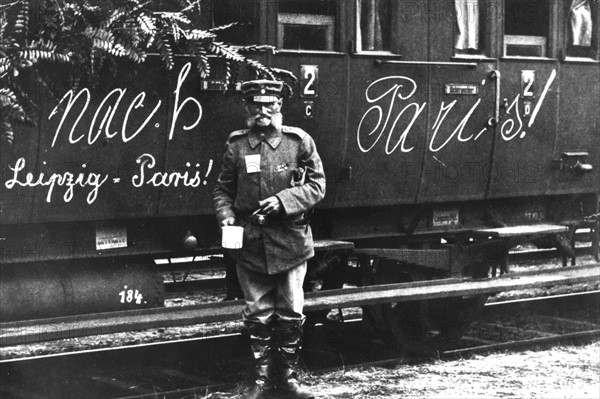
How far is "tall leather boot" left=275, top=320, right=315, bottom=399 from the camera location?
21.0ft

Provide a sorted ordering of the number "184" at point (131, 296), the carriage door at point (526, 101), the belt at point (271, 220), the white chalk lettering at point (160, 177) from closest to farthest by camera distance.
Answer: the belt at point (271, 220) < the white chalk lettering at point (160, 177) < the number "184" at point (131, 296) < the carriage door at point (526, 101)

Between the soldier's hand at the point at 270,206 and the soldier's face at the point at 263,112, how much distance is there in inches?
18.5

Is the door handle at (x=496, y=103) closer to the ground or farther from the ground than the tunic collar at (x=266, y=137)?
farther from the ground

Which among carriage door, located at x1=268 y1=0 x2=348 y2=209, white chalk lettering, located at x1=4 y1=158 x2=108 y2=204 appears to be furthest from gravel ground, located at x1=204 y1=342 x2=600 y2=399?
white chalk lettering, located at x1=4 y1=158 x2=108 y2=204

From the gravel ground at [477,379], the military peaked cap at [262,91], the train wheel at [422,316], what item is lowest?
the gravel ground at [477,379]

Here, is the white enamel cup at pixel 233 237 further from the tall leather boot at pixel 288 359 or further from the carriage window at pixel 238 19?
the carriage window at pixel 238 19

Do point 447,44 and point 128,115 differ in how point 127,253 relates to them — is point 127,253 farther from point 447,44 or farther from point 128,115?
point 447,44

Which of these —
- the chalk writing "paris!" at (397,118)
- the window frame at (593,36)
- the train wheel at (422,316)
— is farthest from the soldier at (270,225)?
the window frame at (593,36)

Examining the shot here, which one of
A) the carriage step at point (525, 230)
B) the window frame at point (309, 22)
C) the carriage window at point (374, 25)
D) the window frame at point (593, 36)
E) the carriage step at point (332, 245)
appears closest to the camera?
the window frame at point (309, 22)

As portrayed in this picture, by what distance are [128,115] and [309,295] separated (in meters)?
1.83

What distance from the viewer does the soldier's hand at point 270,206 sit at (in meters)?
6.16

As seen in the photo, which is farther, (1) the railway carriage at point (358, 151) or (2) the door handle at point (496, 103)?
(2) the door handle at point (496, 103)

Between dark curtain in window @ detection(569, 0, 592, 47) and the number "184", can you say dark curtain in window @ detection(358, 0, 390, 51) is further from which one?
the number "184"

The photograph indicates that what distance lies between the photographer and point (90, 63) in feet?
21.6
